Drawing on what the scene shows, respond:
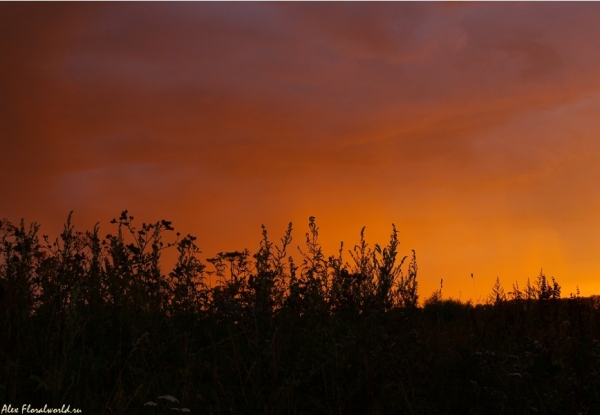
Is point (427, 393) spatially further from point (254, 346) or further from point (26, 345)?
point (26, 345)

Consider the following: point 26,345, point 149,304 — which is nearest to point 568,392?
point 149,304

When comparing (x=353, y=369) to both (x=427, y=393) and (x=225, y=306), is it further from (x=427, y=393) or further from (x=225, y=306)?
(x=225, y=306)

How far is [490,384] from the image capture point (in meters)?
5.68

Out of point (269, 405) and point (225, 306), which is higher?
point (225, 306)

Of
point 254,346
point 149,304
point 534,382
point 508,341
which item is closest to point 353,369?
point 254,346

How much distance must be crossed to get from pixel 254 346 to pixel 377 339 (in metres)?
1.16

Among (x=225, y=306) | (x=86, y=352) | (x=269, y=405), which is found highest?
(x=225, y=306)

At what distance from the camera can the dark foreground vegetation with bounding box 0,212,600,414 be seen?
202 inches

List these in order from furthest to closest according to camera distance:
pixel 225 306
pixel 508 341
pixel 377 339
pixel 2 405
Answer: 1. pixel 508 341
2. pixel 225 306
3. pixel 377 339
4. pixel 2 405

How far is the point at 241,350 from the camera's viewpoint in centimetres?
621

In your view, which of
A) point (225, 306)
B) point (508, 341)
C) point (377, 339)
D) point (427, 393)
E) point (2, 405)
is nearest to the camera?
point (2, 405)

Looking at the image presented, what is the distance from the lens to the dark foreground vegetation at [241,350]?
202 inches

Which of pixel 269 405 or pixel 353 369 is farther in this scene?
pixel 353 369

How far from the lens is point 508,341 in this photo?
25.8 feet
